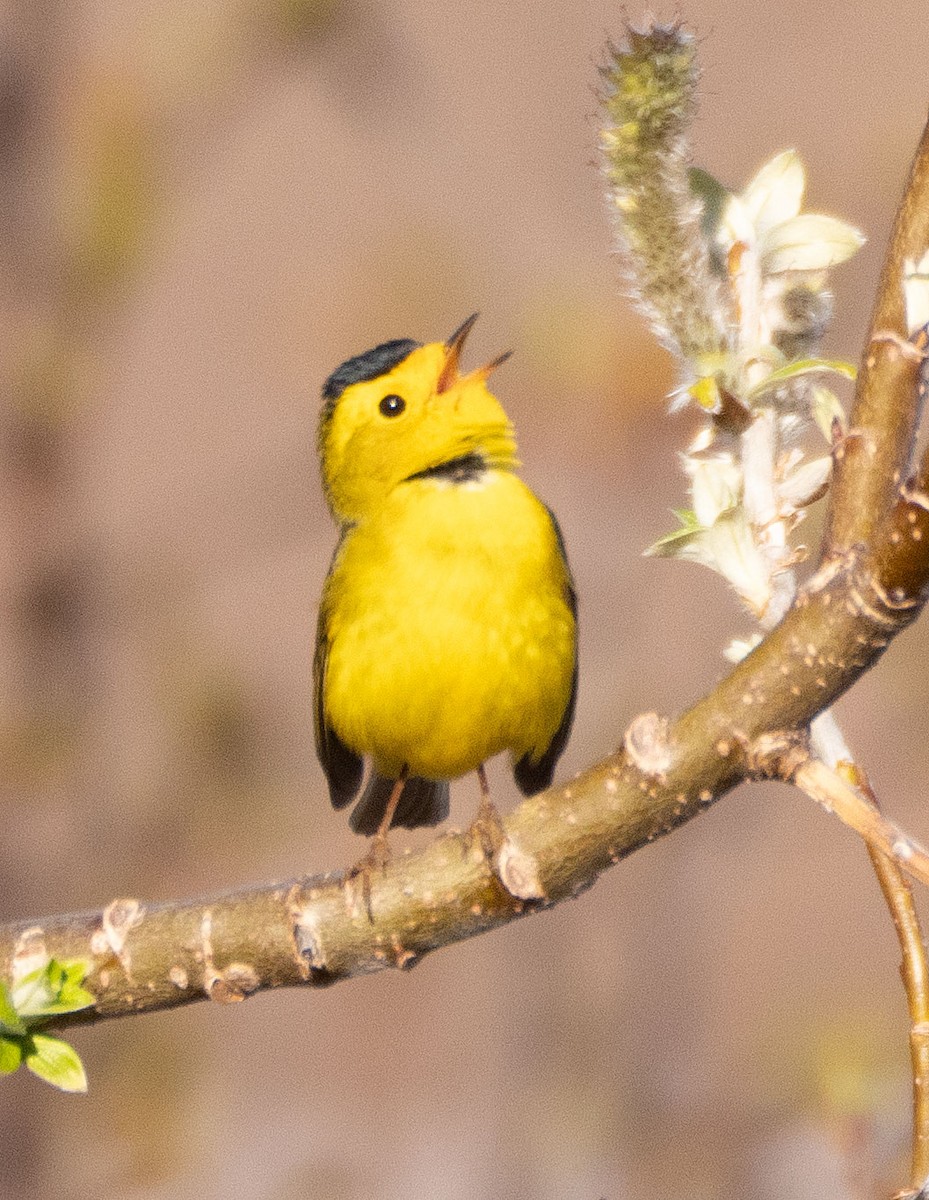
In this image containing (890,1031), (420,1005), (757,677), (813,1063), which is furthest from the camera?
(420,1005)

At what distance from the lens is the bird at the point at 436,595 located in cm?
216

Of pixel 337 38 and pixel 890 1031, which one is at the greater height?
pixel 337 38

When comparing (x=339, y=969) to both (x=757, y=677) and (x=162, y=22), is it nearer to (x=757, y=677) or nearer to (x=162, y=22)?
(x=757, y=677)

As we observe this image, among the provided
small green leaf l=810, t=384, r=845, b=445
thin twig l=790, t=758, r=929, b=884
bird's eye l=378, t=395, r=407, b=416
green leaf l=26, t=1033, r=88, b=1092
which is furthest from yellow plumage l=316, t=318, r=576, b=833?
thin twig l=790, t=758, r=929, b=884

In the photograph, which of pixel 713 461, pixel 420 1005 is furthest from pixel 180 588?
pixel 713 461

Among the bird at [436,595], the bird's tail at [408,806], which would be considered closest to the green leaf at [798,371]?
the bird at [436,595]

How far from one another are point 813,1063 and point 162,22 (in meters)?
2.55

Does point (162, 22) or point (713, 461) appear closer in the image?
point (713, 461)

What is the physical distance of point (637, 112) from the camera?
1.07 m

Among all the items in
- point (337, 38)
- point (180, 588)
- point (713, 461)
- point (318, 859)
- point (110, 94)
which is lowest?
point (713, 461)

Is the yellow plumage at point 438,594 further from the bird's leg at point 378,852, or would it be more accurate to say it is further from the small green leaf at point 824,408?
the small green leaf at point 824,408

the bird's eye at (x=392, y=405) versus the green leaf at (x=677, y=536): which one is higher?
the bird's eye at (x=392, y=405)

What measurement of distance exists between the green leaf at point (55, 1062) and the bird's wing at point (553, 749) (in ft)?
3.84

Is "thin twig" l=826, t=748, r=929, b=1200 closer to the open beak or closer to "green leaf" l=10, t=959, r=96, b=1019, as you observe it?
"green leaf" l=10, t=959, r=96, b=1019
